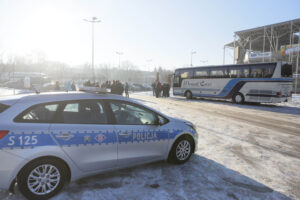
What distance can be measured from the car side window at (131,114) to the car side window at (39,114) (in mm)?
965

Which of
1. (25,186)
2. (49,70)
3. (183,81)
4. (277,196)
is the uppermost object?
(49,70)

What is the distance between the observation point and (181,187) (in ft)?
11.3

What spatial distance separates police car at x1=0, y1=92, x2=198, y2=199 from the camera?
271 cm

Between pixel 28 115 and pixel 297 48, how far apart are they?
156ft

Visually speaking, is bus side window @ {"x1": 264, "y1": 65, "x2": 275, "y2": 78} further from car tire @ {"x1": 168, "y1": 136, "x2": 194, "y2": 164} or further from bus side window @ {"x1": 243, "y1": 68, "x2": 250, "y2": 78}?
car tire @ {"x1": 168, "y1": 136, "x2": 194, "y2": 164}

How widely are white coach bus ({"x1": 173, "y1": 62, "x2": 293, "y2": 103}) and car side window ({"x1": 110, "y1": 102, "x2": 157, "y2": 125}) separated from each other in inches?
577

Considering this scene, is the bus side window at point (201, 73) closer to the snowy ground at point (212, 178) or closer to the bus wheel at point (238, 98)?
the bus wheel at point (238, 98)

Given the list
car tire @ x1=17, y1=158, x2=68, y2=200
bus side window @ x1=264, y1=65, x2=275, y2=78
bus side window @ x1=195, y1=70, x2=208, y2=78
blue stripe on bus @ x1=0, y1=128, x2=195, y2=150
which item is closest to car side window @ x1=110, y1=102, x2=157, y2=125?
blue stripe on bus @ x1=0, y1=128, x2=195, y2=150

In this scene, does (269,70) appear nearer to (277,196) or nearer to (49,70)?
(277,196)

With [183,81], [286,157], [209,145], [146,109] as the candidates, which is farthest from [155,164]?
[183,81]

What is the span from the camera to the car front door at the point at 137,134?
3.49m

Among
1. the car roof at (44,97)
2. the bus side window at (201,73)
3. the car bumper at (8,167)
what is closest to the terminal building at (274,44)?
the bus side window at (201,73)

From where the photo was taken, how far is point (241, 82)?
17.1 metres

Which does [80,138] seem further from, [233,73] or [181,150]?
[233,73]
